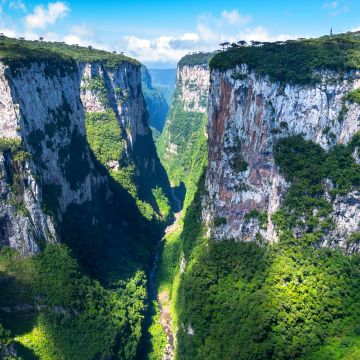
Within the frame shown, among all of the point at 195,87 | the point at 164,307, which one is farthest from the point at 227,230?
the point at 195,87

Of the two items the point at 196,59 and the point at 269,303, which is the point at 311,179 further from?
the point at 196,59

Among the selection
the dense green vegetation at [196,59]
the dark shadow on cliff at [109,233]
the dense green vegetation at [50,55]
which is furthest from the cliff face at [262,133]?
the dense green vegetation at [196,59]

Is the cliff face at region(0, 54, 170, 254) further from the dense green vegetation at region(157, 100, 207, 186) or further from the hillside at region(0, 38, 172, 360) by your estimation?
the dense green vegetation at region(157, 100, 207, 186)

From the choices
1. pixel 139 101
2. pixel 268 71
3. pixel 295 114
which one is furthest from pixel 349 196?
pixel 139 101

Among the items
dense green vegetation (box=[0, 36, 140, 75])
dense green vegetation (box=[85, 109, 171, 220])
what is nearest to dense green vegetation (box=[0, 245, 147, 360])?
dense green vegetation (box=[0, 36, 140, 75])

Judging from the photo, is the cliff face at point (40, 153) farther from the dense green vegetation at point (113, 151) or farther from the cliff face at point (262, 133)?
the cliff face at point (262, 133)

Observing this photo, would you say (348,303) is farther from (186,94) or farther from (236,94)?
(186,94)
